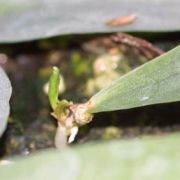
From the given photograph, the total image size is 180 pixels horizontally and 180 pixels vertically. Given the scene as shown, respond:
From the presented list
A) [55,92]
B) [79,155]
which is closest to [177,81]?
[55,92]

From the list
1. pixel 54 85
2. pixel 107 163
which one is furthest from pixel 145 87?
pixel 107 163

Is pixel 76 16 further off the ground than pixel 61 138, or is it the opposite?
pixel 76 16

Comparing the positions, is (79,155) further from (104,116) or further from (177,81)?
(104,116)

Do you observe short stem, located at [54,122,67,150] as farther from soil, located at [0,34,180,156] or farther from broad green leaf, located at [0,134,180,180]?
broad green leaf, located at [0,134,180,180]

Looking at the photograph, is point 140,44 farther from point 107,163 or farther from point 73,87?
point 107,163

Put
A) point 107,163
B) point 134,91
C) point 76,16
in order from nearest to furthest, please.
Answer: point 107,163, point 134,91, point 76,16

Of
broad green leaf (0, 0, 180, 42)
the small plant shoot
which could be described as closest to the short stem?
the small plant shoot

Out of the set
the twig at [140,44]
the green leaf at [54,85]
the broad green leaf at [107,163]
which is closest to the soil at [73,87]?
the twig at [140,44]
